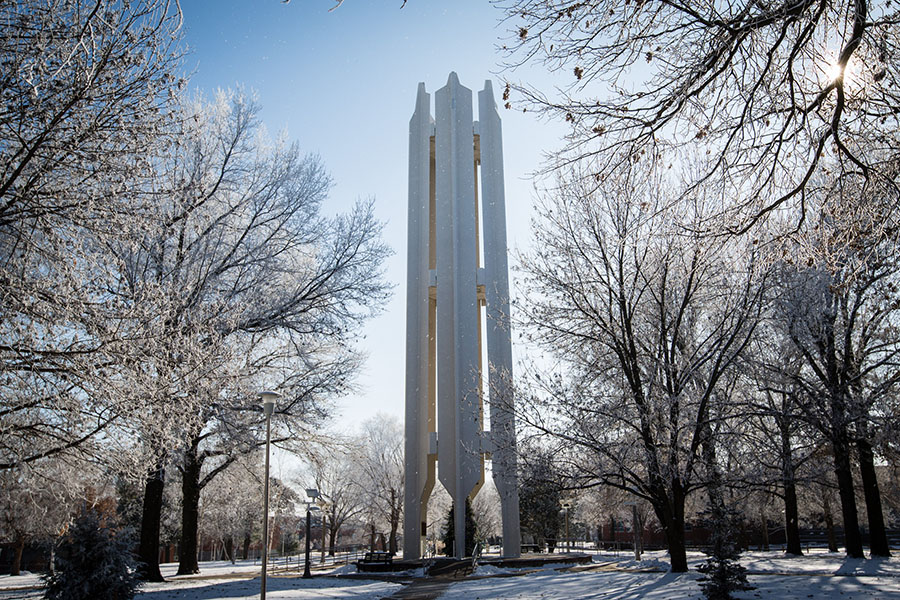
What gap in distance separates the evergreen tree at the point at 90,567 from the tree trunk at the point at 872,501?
1564cm

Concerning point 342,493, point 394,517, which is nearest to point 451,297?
point 394,517

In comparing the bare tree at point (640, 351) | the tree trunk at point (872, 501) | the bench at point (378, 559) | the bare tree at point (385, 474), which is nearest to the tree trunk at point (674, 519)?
the bare tree at point (640, 351)

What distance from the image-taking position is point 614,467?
12.8m

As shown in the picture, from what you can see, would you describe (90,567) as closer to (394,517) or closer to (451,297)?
(451,297)

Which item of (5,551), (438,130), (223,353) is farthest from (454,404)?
(5,551)

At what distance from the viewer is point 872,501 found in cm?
→ 1546

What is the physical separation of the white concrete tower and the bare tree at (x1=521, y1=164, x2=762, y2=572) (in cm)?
892

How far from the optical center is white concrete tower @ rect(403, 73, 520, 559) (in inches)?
953

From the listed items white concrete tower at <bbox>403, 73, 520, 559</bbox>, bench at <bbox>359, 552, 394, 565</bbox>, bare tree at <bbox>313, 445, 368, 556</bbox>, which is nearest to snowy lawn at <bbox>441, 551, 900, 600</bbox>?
bench at <bbox>359, 552, 394, 565</bbox>

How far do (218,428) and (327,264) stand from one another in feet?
15.9

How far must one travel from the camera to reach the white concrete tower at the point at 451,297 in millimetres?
24219

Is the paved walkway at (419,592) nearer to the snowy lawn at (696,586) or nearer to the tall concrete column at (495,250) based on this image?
the snowy lawn at (696,586)

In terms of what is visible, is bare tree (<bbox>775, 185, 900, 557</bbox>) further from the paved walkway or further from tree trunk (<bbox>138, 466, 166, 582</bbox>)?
tree trunk (<bbox>138, 466, 166, 582</bbox>)

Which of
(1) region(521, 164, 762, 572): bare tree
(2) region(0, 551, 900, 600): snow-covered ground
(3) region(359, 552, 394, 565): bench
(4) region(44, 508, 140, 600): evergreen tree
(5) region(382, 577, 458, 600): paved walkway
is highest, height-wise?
(1) region(521, 164, 762, 572): bare tree
